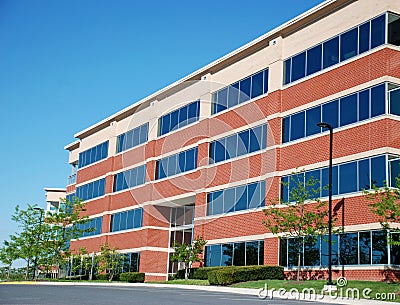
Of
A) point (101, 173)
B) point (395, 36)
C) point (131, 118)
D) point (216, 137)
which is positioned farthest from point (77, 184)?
point (395, 36)

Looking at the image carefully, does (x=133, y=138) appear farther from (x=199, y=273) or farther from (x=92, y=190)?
(x=199, y=273)

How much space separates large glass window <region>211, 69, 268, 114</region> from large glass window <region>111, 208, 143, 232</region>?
43.0 ft

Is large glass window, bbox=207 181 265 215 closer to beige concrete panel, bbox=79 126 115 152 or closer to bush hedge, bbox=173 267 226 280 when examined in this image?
bush hedge, bbox=173 267 226 280

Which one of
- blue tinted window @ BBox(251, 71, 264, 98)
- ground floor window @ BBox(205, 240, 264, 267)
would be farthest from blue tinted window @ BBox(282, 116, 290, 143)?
ground floor window @ BBox(205, 240, 264, 267)

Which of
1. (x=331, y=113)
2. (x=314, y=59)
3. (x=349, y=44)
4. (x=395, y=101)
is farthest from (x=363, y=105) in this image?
(x=314, y=59)

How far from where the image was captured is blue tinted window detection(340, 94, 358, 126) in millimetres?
32688

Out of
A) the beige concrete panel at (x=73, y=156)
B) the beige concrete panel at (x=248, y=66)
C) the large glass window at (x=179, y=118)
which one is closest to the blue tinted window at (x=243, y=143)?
the beige concrete panel at (x=248, y=66)

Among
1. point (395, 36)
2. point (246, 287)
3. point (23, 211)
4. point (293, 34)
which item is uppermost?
point (293, 34)

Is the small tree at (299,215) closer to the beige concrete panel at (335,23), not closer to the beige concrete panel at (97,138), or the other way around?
the beige concrete panel at (335,23)

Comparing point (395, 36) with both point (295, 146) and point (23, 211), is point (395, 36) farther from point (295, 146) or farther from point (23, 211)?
point (23, 211)

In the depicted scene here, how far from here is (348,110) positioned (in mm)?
33062

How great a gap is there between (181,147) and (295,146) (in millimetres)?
14172

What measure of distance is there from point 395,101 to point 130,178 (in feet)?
97.8

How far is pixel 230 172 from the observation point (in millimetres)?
41844
